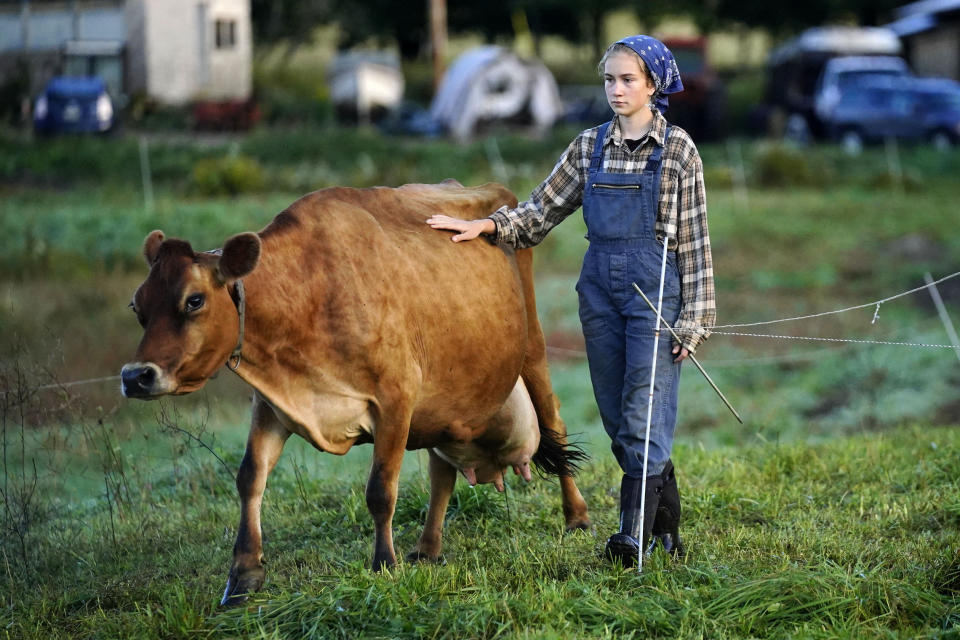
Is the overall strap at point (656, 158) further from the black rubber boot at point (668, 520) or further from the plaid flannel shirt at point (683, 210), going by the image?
the black rubber boot at point (668, 520)

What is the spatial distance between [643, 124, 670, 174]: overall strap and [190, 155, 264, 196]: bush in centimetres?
1576

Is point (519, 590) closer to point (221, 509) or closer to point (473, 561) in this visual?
point (473, 561)

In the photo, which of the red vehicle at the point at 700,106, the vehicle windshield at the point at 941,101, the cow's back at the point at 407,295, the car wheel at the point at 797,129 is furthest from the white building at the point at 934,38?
the cow's back at the point at 407,295

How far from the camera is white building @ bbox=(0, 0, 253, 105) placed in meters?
17.1

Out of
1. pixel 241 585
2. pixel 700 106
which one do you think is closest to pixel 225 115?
pixel 700 106

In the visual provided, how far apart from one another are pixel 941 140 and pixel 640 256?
25213mm

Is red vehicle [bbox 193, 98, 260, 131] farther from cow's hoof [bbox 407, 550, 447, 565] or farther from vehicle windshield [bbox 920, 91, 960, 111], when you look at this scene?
cow's hoof [bbox 407, 550, 447, 565]

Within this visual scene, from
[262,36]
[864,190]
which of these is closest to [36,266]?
[864,190]

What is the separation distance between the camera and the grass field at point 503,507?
14.6 ft

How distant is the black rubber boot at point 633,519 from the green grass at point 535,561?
0.10m

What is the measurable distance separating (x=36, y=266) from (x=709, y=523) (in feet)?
37.7

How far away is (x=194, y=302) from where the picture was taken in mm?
4422

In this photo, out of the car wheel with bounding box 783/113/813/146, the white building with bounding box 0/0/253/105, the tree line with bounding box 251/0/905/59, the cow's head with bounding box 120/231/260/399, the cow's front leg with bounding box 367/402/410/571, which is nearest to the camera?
the cow's head with bounding box 120/231/260/399

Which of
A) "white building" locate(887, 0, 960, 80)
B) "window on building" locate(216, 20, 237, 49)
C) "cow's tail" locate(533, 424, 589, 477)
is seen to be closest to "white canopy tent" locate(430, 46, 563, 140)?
"window on building" locate(216, 20, 237, 49)
